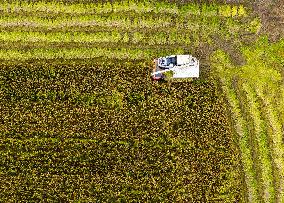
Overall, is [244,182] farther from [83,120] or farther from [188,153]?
[83,120]

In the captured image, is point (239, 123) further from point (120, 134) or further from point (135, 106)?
point (120, 134)

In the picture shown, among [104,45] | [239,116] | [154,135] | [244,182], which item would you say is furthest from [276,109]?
[104,45]

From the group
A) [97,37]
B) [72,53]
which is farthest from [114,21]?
[72,53]

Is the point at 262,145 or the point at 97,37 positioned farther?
the point at 97,37

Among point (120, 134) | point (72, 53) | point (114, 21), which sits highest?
point (114, 21)

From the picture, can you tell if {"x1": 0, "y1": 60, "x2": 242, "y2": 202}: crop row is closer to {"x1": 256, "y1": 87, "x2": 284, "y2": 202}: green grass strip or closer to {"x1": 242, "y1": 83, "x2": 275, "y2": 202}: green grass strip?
{"x1": 242, "y1": 83, "x2": 275, "y2": 202}: green grass strip

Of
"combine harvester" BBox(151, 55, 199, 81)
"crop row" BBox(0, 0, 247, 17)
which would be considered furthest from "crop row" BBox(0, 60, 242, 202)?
"crop row" BBox(0, 0, 247, 17)

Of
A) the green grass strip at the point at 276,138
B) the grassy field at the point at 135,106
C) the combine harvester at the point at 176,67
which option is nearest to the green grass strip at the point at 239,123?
the grassy field at the point at 135,106

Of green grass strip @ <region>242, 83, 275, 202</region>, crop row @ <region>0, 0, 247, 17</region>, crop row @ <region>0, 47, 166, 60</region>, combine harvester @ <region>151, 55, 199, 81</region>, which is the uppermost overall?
crop row @ <region>0, 0, 247, 17</region>
